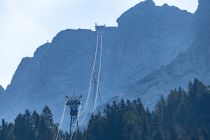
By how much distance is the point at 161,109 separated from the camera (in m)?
110

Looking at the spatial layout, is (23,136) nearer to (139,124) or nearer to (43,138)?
(43,138)

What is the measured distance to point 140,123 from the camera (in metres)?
98.7

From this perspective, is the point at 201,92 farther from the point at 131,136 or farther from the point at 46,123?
the point at 46,123

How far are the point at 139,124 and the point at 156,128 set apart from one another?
3.27m

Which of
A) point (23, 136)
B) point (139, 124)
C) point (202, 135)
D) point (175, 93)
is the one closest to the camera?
point (202, 135)

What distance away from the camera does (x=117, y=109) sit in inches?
4090

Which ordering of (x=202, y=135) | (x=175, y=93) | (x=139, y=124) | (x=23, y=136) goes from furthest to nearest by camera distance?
(x=175, y=93) → (x=23, y=136) → (x=139, y=124) → (x=202, y=135)

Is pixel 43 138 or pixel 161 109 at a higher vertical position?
pixel 161 109

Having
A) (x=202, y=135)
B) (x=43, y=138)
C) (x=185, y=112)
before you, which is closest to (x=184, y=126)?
(x=185, y=112)

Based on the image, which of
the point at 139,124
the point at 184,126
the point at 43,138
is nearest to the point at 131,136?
the point at 139,124

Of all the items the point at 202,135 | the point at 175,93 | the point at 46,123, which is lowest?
the point at 202,135

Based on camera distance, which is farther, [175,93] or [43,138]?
[175,93]

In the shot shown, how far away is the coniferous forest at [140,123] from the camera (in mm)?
96125

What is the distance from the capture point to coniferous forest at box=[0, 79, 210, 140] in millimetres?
96125
